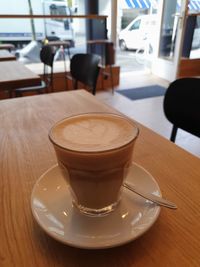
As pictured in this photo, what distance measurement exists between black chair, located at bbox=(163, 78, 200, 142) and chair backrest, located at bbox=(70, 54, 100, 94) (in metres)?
0.60

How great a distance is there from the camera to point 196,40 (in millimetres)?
4242

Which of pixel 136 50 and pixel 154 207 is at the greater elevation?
pixel 154 207

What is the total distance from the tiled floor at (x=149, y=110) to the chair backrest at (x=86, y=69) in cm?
101

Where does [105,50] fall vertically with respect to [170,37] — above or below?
below

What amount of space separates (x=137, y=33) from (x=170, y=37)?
178cm

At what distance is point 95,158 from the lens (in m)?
0.36

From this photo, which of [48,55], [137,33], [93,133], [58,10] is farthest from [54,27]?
[93,133]

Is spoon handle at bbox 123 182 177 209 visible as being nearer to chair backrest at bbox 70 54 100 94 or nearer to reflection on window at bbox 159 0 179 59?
chair backrest at bbox 70 54 100 94

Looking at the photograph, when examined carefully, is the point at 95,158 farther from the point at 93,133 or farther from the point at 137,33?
the point at 137,33


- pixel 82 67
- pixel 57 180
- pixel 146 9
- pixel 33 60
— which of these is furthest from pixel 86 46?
pixel 57 180

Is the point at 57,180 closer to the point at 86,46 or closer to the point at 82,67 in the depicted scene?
the point at 82,67

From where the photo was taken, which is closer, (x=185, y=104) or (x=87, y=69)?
(x=185, y=104)

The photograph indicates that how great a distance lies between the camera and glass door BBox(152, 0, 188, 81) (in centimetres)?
366

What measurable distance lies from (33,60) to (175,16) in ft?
7.81
